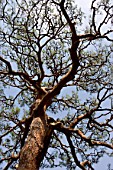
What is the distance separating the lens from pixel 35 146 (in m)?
4.83

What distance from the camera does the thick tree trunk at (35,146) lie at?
4.44 meters

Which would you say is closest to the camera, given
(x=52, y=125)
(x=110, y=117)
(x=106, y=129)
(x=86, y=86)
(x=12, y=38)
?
(x=52, y=125)

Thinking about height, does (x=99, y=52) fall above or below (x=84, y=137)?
above

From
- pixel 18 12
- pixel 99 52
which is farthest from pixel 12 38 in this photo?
pixel 99 52

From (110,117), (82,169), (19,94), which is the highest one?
Answer: (19,94)

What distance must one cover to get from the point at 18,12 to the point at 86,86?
3.01m

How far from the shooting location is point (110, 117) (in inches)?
237

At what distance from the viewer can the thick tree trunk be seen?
14.6ft

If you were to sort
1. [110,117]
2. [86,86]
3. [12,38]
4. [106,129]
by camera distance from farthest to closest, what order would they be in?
[86,86]
[12,38]
[106,129]
[110,117]

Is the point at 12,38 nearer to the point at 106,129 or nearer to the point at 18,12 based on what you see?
the point at 18,12

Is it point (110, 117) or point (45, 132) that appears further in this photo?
point (110, 117)

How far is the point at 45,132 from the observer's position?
535 cm

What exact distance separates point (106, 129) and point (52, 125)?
1731 mm

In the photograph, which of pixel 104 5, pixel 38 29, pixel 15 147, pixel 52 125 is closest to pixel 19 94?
pixel 15 147
